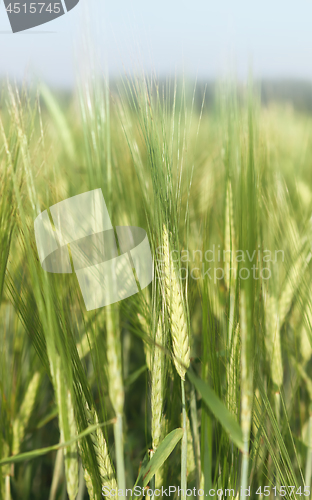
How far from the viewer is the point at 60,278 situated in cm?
43

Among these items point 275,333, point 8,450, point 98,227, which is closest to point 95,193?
point 98,227

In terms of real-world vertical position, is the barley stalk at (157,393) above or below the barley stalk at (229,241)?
below

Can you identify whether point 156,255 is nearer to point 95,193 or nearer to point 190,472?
point 95,193

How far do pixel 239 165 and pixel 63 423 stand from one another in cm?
33

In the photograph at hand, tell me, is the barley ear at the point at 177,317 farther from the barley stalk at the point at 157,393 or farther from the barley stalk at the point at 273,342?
the barley stalk at the point at 273,342

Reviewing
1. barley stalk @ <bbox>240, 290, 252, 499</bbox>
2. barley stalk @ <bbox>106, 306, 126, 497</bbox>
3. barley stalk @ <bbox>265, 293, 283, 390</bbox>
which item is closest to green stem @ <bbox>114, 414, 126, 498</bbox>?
barley stalk @ <bbox>106, 306, 126, 497</bbox>

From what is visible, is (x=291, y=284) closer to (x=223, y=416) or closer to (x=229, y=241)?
(x=229, y=241)

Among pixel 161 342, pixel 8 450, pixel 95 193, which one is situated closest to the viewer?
pixel 95 193

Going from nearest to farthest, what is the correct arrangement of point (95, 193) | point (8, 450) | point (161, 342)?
1. point (95, 193)
2. point (161, 342)
3. point (8, 450)

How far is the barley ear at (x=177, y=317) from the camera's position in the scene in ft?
1.26

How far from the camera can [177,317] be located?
1.27 feet

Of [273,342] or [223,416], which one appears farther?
[273,342]
